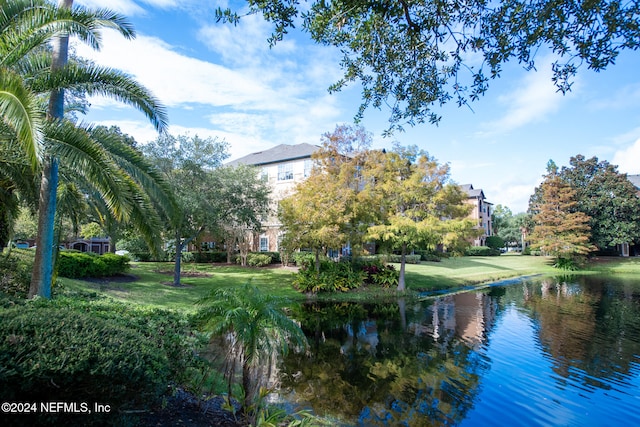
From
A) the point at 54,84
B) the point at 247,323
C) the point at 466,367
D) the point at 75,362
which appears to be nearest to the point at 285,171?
the point at 54,84

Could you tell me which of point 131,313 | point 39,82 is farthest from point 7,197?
point 131,313

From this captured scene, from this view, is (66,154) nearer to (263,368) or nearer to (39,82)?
(39,82)

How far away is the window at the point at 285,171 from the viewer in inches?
1296

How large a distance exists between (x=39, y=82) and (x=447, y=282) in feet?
80.9

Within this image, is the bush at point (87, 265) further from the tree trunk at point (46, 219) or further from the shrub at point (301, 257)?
the shrub at point (301, 257)

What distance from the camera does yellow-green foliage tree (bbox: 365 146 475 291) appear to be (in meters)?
19.0

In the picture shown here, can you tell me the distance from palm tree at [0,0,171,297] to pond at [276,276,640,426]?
5869 mm

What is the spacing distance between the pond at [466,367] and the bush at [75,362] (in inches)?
143

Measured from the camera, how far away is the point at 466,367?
908cm

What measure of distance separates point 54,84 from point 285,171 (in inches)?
1020

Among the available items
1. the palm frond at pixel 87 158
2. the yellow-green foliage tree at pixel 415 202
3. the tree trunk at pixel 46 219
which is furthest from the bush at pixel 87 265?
the yellow-green foliage tree at pixel 415 202

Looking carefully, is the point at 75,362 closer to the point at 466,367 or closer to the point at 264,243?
the point at 466,367

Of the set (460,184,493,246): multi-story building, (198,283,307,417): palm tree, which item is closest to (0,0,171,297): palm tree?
(198,283,307,417): palm tree

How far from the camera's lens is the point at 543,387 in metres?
8.02
